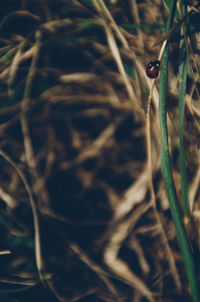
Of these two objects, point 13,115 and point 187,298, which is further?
point 13,115

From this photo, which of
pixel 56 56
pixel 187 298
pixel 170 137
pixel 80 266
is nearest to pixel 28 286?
pixel 80 266

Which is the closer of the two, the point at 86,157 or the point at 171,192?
the point at 171,192

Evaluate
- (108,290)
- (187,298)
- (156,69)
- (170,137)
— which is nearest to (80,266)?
(108,290)

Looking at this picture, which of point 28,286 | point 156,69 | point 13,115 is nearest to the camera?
point 156,69

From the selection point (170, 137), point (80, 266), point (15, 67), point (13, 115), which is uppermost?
point (15, 67)

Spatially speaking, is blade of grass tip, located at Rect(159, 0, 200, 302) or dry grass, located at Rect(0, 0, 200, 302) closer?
blade of grass tip, located at Rect(159, 0, 200, 302)

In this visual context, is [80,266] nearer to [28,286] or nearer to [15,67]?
[28,286]

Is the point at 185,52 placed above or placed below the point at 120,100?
above

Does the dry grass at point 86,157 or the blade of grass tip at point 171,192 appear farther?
the dry grass at point 86,157

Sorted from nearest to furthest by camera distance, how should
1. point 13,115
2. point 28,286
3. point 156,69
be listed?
point 156,69 < point 28,286 < point 13,115

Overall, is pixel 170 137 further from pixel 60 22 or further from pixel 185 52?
pixel 60 22
